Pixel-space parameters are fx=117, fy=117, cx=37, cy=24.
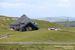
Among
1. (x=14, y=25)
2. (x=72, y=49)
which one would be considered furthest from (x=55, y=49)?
(x=14, y=25)

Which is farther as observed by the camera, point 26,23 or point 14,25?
point 14,25

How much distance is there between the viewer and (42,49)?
33.6m

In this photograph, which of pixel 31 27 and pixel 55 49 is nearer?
pixel 55 49

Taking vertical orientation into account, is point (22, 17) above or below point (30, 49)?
above

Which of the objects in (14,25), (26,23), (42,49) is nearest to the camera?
(42,49)

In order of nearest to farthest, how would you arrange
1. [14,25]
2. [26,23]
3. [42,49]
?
[42,49], [26,23], [14,25]

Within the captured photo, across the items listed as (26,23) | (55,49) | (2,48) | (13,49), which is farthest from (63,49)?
(26,23)

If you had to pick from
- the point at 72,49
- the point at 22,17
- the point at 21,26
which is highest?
the point at 22,17

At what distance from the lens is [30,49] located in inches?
1342

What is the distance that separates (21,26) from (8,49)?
4682 centimetres

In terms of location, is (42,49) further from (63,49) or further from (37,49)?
(63,49)

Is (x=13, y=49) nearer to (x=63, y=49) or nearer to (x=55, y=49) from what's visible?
(x=55, y=49)

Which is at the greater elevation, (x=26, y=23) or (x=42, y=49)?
(x=26, y=23)

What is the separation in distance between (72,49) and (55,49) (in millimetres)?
4907
